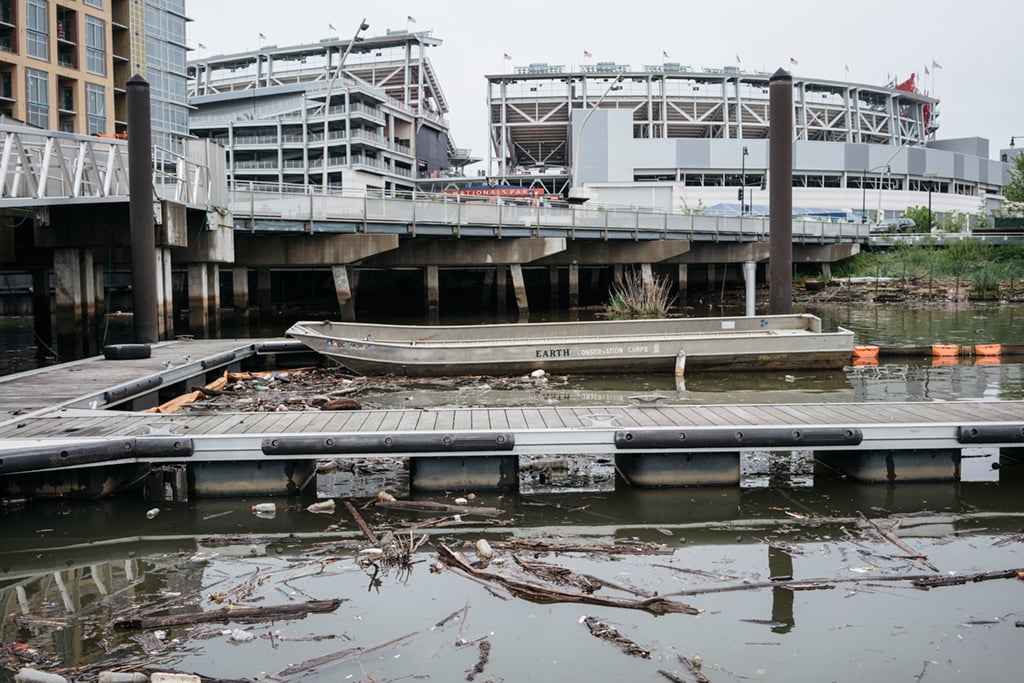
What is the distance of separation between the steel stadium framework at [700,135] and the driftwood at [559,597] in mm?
85872

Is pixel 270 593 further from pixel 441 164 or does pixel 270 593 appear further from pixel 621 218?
pixel 441 164

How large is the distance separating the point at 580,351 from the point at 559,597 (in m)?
13.7

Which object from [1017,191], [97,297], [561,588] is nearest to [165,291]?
[97,297]

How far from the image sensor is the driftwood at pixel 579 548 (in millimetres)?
8828

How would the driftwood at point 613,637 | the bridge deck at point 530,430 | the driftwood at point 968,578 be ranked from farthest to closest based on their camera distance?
the bridge deck at point 530,430 → the driftwood at point 968,578 → the driftwood at point 613,637

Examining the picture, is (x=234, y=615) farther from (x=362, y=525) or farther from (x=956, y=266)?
(x=956, y=266)

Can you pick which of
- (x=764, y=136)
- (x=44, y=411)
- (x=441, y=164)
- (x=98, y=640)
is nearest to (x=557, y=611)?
(x=98, y=640)

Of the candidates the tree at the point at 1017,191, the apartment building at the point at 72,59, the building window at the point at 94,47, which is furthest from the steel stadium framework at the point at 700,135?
the building window at the point at 94,47

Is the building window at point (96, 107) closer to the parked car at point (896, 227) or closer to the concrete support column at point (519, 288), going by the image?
the concrete support column at point (519, 288)

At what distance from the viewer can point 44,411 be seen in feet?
39.2

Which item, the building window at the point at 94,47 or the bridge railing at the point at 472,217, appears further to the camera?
the building window at the point at 94,47

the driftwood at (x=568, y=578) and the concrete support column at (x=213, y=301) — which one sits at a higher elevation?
the concrete support column at (x=213, y=301)

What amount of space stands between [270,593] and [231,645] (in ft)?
3.50

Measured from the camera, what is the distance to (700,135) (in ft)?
353
